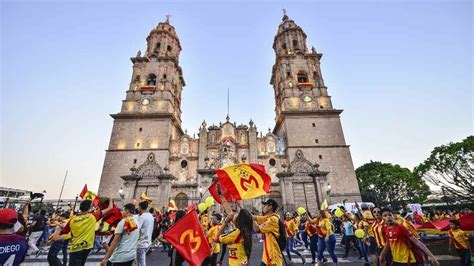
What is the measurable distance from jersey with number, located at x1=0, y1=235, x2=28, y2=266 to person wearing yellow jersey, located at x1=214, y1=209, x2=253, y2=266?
2.57 m

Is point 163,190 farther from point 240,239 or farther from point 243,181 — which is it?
point 240,239

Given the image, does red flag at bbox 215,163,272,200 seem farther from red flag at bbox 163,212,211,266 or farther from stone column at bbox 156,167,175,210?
stone column at bbox 156,167,175,210

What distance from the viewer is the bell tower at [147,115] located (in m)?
28.3

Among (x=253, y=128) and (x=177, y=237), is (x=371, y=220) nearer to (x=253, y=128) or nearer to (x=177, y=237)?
(x=177, y=237)

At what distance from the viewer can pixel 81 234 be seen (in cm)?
484

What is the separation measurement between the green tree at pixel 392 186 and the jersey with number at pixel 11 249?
40.3m

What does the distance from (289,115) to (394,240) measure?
2776cm

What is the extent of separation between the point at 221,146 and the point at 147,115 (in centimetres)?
1160

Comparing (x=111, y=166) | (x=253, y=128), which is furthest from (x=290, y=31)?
(x=111, y=166)

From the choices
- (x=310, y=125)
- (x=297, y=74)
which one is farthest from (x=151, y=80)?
(x=310, y=125)

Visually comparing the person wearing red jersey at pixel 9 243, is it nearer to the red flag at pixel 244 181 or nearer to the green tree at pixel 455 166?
the red flag at pixel 244 181

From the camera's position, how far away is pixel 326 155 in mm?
28875

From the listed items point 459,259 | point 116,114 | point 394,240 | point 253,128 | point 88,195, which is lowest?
point 459,259

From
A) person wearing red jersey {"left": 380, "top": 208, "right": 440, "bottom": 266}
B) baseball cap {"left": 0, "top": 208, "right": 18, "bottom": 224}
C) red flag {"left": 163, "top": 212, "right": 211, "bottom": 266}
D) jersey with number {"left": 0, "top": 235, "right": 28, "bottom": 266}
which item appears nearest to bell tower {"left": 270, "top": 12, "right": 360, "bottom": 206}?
person wearing red jersey {"left": 380, "top": 208, "right": 440, "bottom": 266}
